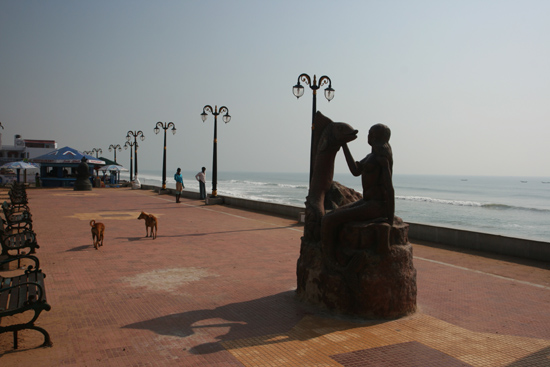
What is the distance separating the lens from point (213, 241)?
11.8 metres

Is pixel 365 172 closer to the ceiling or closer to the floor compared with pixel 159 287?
closer to the ceiling

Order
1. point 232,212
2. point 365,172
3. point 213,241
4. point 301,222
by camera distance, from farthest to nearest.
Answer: point 232,212 < point 301,222 < point 213,241 < point 365,172

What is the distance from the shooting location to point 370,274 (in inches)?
230

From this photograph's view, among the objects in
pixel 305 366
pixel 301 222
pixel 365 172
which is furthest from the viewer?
pixel 301 222

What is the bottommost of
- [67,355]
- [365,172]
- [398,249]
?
[67,355]

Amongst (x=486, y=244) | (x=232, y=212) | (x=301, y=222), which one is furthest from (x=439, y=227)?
(x=232, y=212)

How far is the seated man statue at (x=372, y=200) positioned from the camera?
6.07 metres

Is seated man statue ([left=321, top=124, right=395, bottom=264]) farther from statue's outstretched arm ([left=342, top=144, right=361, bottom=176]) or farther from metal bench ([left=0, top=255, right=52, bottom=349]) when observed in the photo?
metal bench ([left=0, top=255, right=52, bottom=349])

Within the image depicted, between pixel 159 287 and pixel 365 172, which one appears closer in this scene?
pixel 365 172

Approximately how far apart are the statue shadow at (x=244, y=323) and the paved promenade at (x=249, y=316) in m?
0.02

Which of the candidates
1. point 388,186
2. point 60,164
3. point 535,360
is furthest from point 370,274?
point 60,164

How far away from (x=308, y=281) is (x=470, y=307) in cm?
244

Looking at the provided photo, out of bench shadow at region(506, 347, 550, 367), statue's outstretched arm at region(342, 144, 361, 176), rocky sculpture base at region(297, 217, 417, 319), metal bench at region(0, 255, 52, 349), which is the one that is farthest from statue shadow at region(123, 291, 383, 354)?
statue's outstretched arm at region(342, 144, 361, 176)

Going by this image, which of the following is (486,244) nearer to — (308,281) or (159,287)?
(308,281)
